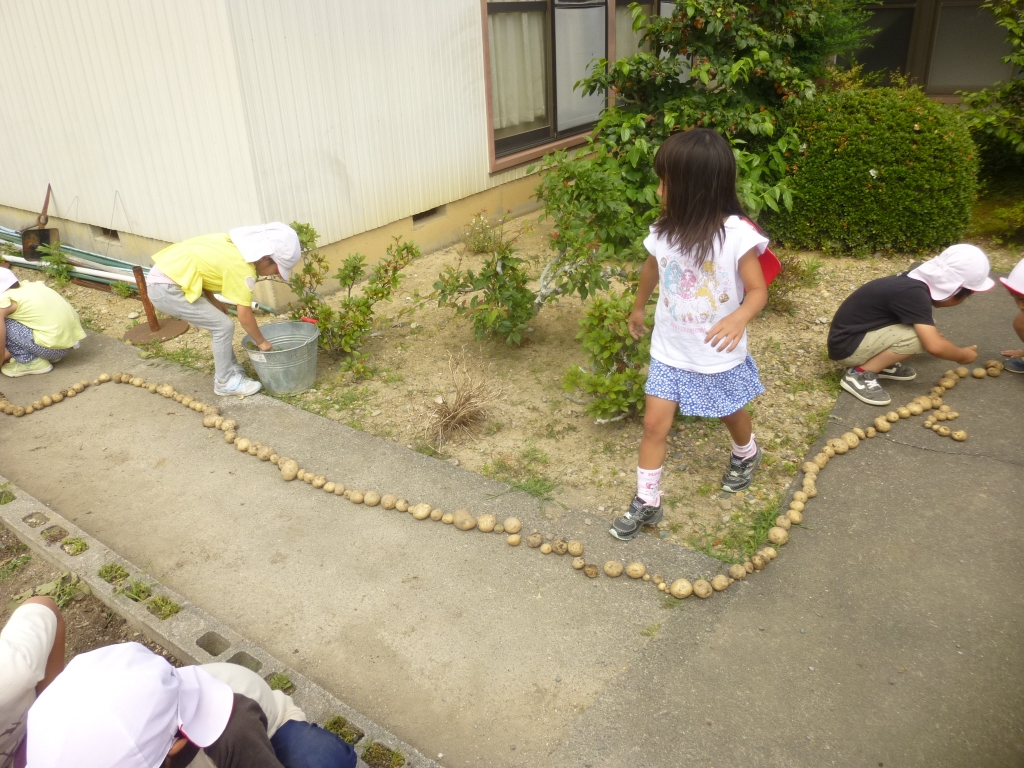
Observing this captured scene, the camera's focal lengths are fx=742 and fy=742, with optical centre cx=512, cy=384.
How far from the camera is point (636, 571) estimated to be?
314cm

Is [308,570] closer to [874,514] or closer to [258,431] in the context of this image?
[258,431]

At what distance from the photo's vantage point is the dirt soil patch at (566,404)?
3668mm

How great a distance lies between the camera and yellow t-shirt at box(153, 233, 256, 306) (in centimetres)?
446

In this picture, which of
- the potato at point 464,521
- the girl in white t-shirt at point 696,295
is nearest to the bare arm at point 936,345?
the girl in white t-shirt at point 696,295

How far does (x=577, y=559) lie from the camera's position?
10.6ft

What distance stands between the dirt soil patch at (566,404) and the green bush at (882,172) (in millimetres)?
251

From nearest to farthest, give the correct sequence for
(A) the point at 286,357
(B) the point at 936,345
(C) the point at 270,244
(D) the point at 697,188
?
1. (D) the point at 697,188
2. (B) the point at 936,345
3. (C) the point at 270,244
4. (A) the point at 286,357

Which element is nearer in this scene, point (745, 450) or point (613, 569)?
point (613, 569)

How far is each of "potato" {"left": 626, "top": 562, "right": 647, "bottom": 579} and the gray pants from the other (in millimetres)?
2983

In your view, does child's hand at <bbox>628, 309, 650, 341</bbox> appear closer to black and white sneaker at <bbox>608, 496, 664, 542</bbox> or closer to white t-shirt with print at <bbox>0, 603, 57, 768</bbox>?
black and white sneaker at <bbox>608, 496, 664, 542</bbox>

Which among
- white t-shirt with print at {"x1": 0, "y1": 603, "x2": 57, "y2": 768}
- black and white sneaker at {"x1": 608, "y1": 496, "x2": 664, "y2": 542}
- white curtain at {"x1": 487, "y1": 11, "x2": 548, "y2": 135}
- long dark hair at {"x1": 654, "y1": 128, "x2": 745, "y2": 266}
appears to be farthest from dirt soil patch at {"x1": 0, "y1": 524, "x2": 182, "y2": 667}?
white curtain at {"x1": 487, "y1": 11, "x2": 548, "y2": 135}

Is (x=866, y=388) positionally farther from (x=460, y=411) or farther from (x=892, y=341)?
(x=460, y=411)

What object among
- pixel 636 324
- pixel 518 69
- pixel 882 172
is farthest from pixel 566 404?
pixel 518 69

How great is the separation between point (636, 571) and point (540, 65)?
21.5 feet
